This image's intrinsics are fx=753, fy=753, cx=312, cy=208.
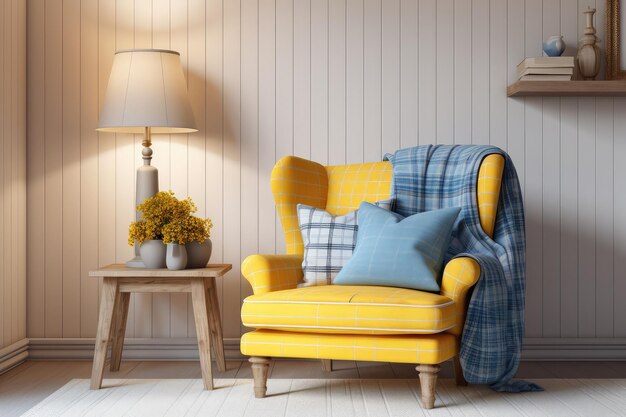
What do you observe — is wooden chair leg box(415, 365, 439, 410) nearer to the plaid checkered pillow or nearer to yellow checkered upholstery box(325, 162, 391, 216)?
the plaid checkered pillow

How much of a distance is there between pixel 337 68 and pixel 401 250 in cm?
119

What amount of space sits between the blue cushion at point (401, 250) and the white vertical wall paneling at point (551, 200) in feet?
2.81

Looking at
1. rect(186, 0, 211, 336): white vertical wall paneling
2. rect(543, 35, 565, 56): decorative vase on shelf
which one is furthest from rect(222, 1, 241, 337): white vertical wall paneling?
rect(543, 35, 565, 56): decorative vase on shelf

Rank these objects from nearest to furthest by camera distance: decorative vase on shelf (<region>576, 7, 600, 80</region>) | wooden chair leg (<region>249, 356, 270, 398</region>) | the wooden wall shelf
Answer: wooden chair leg (<region>249, 356, 270, 398</region>) → the wooden wall shelf → decorative vase on shelf (<region>576, 7, 600, 80</region>)

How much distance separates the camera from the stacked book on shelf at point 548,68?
3.47 meters

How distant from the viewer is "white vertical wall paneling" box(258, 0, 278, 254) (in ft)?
12.2

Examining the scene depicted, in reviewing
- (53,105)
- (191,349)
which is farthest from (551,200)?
(53,105)

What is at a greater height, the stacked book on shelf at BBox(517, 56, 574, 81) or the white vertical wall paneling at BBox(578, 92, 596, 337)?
the stacked book on shelf at BBox(517, 56, 574, 81)

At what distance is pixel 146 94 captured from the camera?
3.31 m

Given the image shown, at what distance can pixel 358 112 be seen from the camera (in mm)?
3723

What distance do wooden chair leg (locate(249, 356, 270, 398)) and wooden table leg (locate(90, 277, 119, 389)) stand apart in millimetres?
642

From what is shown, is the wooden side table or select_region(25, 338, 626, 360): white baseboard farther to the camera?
select_region(25, 338, 626, 360): white baseboard

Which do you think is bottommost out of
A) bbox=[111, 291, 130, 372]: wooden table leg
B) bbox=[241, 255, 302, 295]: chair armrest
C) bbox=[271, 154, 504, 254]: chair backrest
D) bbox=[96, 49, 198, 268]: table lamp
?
bbox=[111, 291, 130, 372]: wooden table leg

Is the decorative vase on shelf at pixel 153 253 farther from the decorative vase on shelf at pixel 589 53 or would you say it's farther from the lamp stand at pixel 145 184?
the decorative vase on shelf at pixel 589 53
